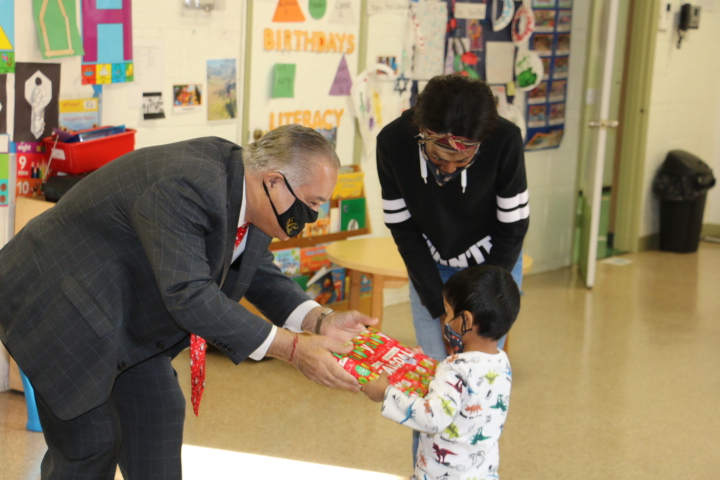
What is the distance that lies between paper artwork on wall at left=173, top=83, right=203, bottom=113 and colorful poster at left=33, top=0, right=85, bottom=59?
1.79ft

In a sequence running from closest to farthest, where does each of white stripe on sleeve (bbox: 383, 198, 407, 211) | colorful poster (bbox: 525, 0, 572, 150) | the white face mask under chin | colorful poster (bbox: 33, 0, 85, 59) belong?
the white face mask under chin
white stripe on sleeve (bbox: 383, 198, 407, 211)
colorful poster (bbox: 33, 0, 85, 59)
colorful poster (bbox: 525, 0, 572, 150)

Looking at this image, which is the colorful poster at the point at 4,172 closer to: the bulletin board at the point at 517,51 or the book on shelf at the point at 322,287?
the book on shelf at the point at 322,287

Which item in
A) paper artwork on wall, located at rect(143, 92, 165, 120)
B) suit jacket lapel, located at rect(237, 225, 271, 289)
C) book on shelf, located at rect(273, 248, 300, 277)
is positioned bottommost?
book on shelf, located at rect(273, 248, 300, 277)

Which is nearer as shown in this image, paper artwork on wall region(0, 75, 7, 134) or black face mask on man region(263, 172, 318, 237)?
black face mask on man region(263, 172, 318, 237)

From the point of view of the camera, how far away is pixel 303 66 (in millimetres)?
4465

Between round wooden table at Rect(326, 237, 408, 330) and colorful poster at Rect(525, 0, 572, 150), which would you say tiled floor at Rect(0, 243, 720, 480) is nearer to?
round wooden table at Rect(326, 237, 408, 330)

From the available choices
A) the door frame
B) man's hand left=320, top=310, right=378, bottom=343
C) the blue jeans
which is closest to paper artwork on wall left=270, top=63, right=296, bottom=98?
the blue jeans

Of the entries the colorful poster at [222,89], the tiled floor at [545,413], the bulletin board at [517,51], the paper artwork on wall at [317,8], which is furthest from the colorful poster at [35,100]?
the bulletin board at [517,51]

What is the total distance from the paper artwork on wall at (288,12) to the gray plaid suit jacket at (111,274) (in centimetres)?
254

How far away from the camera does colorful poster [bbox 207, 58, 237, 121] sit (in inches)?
162

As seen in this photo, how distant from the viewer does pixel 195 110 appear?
4074 millimetres

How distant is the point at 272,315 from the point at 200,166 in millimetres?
609

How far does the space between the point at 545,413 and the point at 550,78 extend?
3.08 meters

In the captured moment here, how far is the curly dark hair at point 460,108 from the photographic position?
2.18 metres
